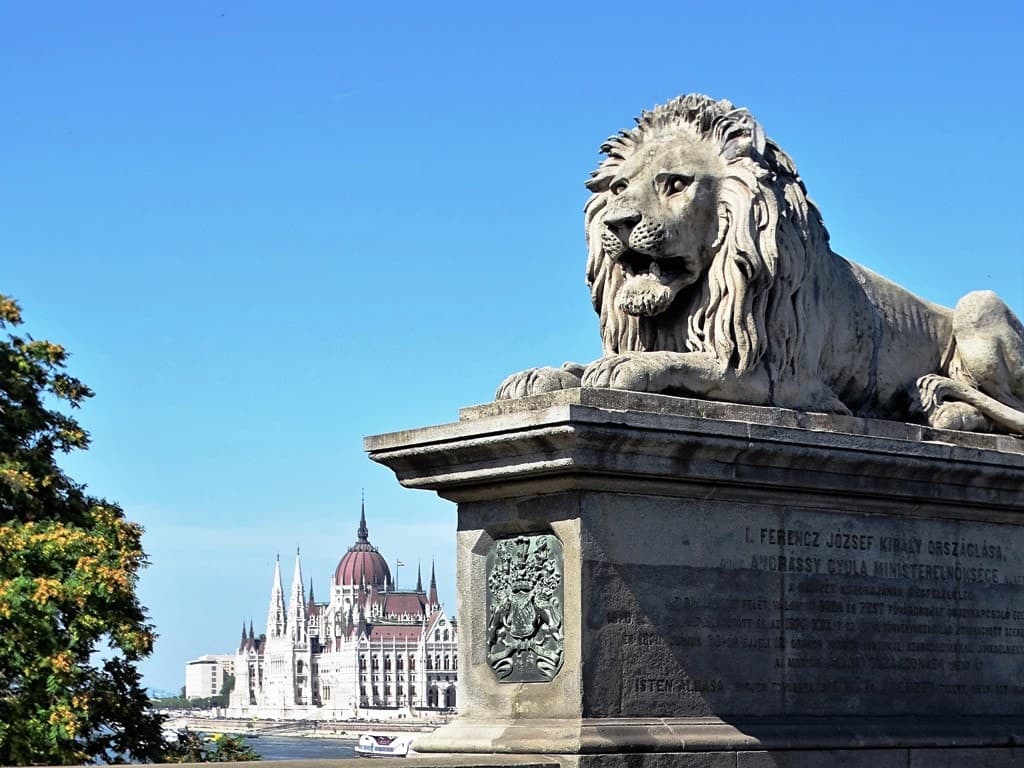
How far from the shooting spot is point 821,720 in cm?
1002

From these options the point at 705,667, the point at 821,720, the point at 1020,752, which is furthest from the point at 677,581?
the point at 1020,752

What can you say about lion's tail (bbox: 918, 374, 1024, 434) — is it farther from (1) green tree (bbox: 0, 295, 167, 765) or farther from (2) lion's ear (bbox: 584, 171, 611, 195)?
(1) green tree (bbox: 0, 295, 167, 765)

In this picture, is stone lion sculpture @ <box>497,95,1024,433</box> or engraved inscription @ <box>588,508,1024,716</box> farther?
stone lion sculpture @ <box>497,95,1024,433</box>

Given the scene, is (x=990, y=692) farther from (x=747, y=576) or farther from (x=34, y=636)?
(x=34, y=636)

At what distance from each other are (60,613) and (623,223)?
15.1 meters

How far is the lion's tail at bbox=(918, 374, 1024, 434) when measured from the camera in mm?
11578

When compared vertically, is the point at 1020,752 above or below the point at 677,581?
below

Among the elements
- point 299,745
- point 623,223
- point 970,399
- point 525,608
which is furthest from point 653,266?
point 299,745

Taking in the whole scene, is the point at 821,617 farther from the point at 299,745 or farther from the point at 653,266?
the point at 299,745

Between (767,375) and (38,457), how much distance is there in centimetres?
1807

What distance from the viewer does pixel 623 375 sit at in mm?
9570

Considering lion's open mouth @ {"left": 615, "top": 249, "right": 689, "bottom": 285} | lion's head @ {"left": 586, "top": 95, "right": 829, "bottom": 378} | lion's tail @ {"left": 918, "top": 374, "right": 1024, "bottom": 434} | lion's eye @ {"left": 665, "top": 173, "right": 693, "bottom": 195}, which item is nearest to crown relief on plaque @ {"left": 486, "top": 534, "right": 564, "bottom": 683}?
lion's head @ {"left": 586, "top": 95, "right": 829, "bottom": 378}

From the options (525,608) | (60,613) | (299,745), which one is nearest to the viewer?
(525,608)

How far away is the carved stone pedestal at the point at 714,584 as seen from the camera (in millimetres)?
9203
